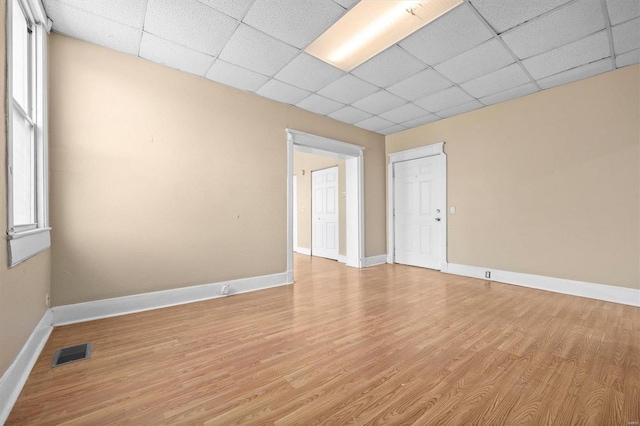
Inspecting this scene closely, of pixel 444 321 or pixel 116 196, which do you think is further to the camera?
pixel 116 196

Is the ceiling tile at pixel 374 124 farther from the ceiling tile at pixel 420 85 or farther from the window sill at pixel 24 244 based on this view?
the window sill at pixel 24 244

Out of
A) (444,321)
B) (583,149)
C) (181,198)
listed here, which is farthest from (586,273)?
(181,198)

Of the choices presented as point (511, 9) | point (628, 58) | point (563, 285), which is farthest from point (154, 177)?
point (628, 58)

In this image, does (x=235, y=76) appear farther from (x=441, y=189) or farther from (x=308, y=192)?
(x=308, y=192)

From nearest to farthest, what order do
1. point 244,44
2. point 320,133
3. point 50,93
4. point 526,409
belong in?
point 526,409
point 50,93
point 244,44
point 320,133

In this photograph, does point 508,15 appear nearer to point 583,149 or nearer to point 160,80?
point 583,149

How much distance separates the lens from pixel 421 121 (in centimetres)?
522

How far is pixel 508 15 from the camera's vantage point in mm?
2480

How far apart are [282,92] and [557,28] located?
309 centimetres

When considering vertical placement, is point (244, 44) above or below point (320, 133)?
above

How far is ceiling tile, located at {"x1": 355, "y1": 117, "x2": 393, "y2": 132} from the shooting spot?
16.9 feet

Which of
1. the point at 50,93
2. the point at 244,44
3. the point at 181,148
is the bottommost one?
the point at 181,148

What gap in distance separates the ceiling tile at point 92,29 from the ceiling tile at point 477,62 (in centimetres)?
Answer: 334

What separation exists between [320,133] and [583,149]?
367cm
